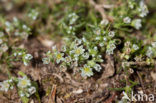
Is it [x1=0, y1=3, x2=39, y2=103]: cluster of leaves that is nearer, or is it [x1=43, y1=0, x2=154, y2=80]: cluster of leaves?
[x1=0, y1=3, x2=39, y2=103]: cluster of leaves

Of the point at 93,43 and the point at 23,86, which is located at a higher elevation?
the point at 93,43

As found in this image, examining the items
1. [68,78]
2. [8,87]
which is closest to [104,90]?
[68,78]

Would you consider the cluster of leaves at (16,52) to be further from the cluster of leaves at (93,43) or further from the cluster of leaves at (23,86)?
the cluster of leaves at (93,43)

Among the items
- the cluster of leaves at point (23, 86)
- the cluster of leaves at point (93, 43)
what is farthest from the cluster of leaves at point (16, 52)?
the cluster of leaves at point (93, 43)

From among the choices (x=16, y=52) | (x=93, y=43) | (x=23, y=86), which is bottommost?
(x=23, y=86)

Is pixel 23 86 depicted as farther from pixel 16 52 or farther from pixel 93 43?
pixel 93 43

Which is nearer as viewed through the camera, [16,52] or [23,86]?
[23,86]

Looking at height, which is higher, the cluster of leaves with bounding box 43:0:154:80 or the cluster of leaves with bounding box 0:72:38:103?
the cluster of leaves with bounding box 43:0:154:80

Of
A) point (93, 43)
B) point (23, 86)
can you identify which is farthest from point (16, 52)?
point (93, 43)

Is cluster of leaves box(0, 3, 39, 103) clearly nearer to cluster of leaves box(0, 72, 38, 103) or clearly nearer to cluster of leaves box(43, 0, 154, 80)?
cluster of leaves box(0, 72, 38, 103)

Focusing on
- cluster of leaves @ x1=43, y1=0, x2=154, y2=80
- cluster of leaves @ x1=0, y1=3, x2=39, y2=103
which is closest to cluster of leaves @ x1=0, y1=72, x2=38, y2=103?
cluster of leaves @ x1=0, y1=3, x2=39, y2=103

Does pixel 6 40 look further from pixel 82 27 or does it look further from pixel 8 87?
pixel 82 27
